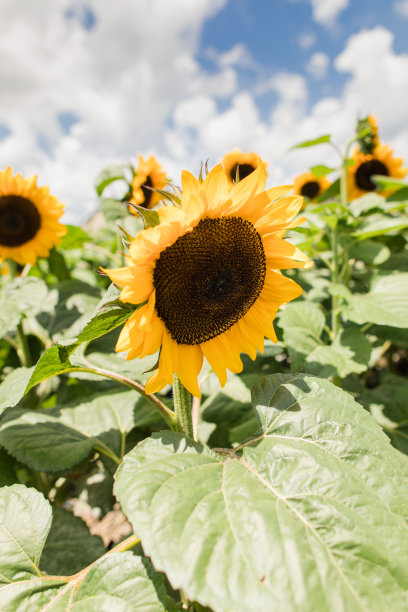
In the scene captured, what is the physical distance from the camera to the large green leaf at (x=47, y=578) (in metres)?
1.02

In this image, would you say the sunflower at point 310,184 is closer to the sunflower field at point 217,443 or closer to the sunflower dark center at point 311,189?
the sunflower dark center at point 311,189

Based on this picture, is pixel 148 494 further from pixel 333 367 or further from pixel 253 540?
pixel 333 367

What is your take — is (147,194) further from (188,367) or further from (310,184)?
(310,184)

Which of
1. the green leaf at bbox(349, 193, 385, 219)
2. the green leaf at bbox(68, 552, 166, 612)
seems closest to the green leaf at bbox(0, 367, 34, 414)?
the green leaf at bbox(68, 552, 166, 612)

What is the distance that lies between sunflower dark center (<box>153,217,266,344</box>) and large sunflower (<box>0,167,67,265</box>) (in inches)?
81.4

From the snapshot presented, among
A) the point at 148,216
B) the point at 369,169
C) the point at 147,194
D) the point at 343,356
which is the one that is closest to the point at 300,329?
the point at 343,356

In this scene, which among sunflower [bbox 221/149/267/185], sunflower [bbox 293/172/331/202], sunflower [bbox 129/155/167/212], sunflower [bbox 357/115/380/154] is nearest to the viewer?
sunflower [bbox 129/155/167/212]

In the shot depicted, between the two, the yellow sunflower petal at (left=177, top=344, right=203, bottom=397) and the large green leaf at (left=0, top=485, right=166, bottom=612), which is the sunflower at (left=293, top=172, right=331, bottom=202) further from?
the large green leaf at (left=0, top=485, right=166, bottom=612)

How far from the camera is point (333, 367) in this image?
6.11 feet

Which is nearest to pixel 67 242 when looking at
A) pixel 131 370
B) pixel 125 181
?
pixel 125 181

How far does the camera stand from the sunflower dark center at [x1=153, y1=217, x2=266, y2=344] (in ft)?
3.85

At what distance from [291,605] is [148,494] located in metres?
0.36

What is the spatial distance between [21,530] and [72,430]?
2.04ft

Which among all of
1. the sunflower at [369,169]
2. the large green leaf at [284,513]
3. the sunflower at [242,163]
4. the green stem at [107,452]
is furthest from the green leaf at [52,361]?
the sunflower at [369,169]
